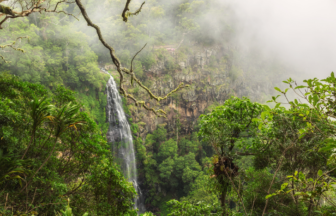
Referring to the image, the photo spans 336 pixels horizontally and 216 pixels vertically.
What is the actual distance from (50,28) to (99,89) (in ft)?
25.9

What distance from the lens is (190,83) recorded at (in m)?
29.5

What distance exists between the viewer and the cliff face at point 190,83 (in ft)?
85.1

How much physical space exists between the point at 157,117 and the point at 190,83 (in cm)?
2674

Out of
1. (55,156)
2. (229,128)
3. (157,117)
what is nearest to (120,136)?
(55,156)

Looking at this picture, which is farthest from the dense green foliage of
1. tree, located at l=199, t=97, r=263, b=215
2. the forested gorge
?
tree, located at l=199, t=97, r=263, b=215

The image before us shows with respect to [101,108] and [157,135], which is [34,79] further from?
[157,135]

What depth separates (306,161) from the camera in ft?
12.2

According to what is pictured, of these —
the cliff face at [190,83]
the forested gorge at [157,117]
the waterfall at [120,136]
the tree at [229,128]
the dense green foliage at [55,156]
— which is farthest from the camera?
the cliff face at [190,83]

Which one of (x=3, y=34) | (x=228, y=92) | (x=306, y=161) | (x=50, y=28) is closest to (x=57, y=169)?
(x=306, y=161)

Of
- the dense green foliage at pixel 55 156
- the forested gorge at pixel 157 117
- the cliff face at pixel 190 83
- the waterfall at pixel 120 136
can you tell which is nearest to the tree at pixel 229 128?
the forested gorge at pixel 157 117

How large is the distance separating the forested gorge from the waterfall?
20.0 inches

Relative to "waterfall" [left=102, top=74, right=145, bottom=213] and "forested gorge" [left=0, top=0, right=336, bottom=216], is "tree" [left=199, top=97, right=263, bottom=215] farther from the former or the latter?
"waterfall" [left=102, top=74, right=145, bottom=213]

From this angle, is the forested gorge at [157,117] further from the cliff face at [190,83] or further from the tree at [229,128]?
the cliff face at [190,83]

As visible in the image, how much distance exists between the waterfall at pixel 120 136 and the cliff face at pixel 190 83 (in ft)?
7.90
